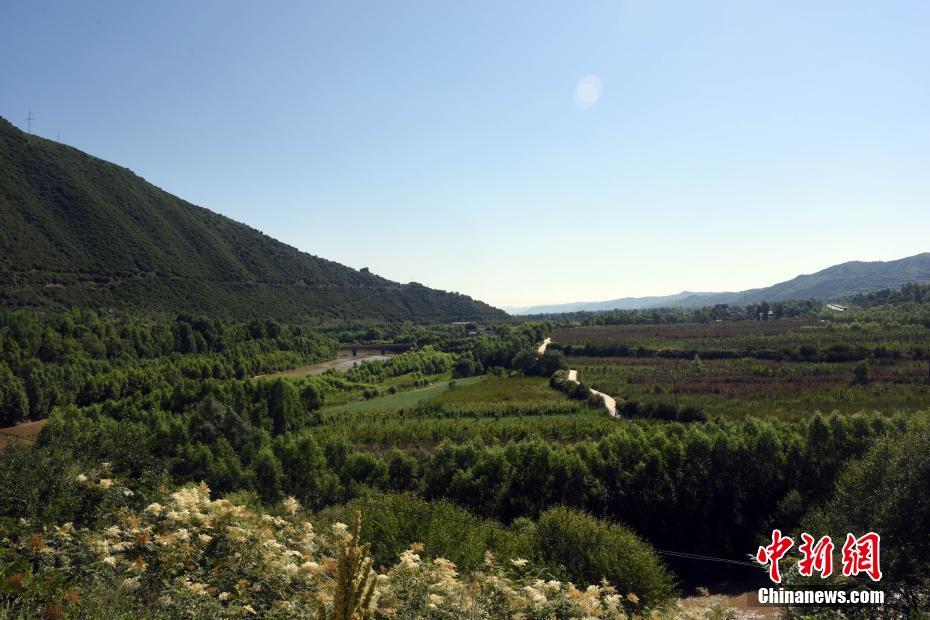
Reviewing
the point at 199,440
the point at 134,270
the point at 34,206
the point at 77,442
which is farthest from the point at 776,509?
the point at 34,206

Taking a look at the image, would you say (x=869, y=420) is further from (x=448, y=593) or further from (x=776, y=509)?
(x=448, y=593)

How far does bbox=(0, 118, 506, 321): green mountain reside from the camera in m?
98.8

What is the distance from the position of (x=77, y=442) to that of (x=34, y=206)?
111m

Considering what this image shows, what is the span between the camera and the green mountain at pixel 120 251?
98750mm

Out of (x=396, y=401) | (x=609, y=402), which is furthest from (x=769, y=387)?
(x=396, y=401)

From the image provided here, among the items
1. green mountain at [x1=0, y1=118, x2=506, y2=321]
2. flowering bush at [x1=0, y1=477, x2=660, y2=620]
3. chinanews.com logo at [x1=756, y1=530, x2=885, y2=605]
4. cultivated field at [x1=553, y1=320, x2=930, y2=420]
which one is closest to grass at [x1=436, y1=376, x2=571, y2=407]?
cultivated field at [x1=553, y1=320, x2=930, y2=420]

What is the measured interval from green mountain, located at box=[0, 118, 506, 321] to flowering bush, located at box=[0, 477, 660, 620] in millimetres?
103998

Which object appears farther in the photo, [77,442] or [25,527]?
[77,442]

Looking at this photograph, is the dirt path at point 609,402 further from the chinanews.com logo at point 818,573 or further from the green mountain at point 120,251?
the green mountain at point 120,251

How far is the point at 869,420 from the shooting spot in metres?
34.4

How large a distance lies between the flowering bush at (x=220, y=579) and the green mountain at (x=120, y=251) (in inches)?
4094

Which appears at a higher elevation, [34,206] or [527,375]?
[34,206]

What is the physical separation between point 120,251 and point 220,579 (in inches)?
5337

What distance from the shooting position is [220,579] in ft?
30.9
